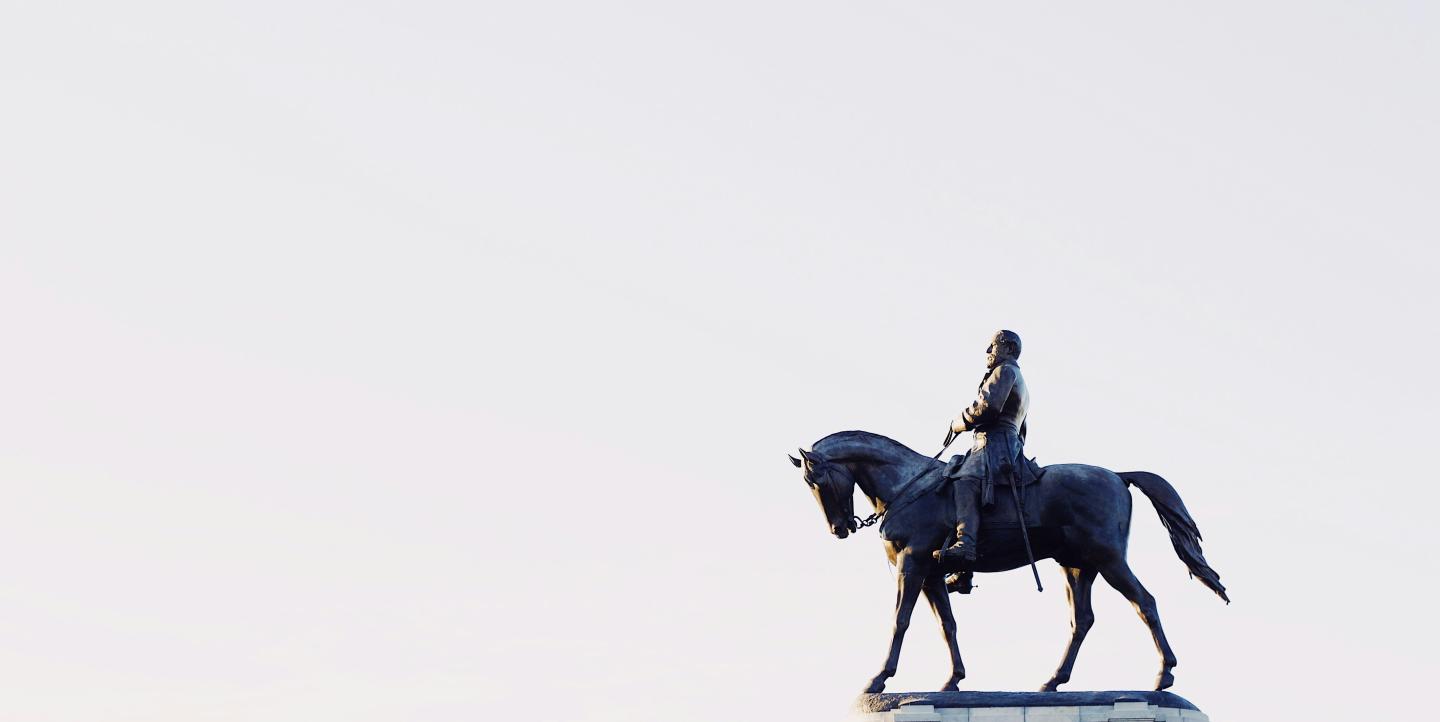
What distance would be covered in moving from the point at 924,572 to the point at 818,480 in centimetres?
190

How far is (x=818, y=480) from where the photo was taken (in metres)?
37.8

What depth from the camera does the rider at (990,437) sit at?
121 ft

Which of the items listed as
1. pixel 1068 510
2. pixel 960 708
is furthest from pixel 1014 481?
pixel 960 708

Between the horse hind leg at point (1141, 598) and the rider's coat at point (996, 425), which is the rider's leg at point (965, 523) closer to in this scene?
the rider's coat at point (996, 425)

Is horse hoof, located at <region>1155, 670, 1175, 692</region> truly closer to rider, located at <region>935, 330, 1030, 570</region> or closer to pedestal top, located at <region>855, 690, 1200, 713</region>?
pedestal top, located at <region>855, 690, 1200, 713</region>

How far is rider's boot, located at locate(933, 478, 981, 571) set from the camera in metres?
36.8

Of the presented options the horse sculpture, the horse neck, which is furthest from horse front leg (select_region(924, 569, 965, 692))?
the horse neck

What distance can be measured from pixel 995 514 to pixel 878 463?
5.96ft

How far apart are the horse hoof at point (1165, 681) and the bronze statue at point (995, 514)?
0.01 m

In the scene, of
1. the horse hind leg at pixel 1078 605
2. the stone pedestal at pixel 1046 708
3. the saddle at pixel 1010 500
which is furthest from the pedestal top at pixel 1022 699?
the saddle at pixel 1010 500

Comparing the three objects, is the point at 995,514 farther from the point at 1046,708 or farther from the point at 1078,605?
the point at 1046,708

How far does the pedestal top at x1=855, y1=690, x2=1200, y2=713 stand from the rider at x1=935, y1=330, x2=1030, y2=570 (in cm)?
180

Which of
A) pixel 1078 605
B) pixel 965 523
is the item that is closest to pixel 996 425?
pixel 965 523

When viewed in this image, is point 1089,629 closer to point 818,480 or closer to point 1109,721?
point 1109,721
